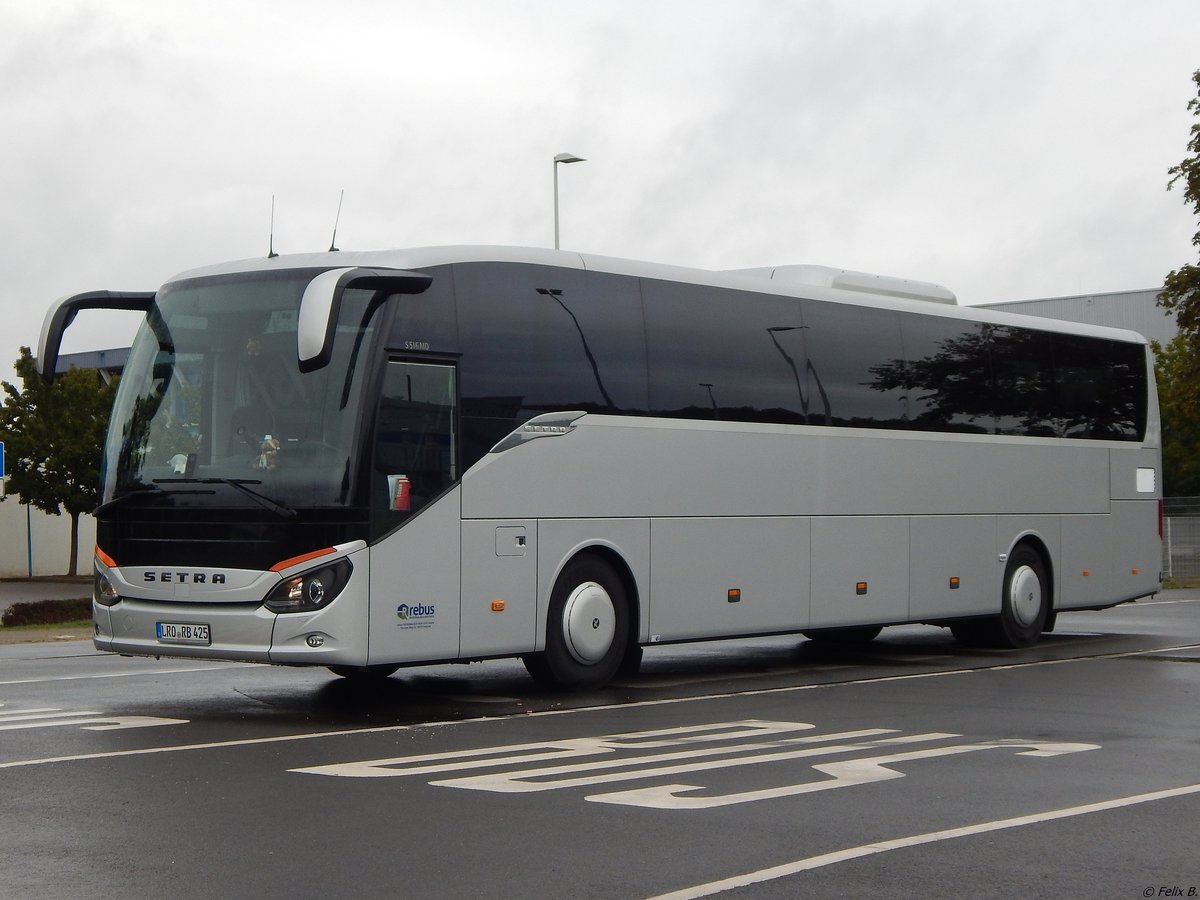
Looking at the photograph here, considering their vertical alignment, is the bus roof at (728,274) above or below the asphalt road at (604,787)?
above

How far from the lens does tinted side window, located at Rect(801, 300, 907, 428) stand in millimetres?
17328

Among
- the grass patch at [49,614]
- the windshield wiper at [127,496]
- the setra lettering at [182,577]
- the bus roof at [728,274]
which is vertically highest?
the bus roof at [728,274]

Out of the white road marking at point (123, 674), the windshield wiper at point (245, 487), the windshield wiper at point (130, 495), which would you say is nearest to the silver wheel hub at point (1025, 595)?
the white road marking at point (123, 674)

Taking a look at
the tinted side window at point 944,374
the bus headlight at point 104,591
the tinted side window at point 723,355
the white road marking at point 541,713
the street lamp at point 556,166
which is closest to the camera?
the white road marking at point 541,713

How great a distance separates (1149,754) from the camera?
10.9m

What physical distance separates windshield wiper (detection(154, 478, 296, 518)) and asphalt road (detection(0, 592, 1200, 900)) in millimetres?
1522

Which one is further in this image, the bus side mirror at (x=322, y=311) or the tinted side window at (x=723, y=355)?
the tinted side window at (x=723, y=355)

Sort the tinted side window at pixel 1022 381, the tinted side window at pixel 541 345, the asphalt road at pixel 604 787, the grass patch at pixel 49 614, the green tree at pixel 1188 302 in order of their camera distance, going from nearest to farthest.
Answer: the asphalt road at pixel 604 787, the tinted side window at pixel 541 345, the tinted side window at pixel 1022 381, the grass patch at pixel 49 614, the green tree at pixel 1188 302

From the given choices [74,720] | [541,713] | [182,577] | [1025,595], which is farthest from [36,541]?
[541,713]

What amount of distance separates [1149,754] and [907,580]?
7.61 meters

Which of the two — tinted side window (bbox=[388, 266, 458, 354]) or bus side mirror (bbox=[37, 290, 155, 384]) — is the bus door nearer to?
tinted side window (bbox=[388, 266, 458, 354])

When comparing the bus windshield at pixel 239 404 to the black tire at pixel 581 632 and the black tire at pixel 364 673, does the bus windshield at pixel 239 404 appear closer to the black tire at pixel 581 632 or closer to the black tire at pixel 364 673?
the black tire at pixel 581 632

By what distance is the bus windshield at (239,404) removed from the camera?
1280 cm

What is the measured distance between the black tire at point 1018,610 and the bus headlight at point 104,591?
10.3 meters
